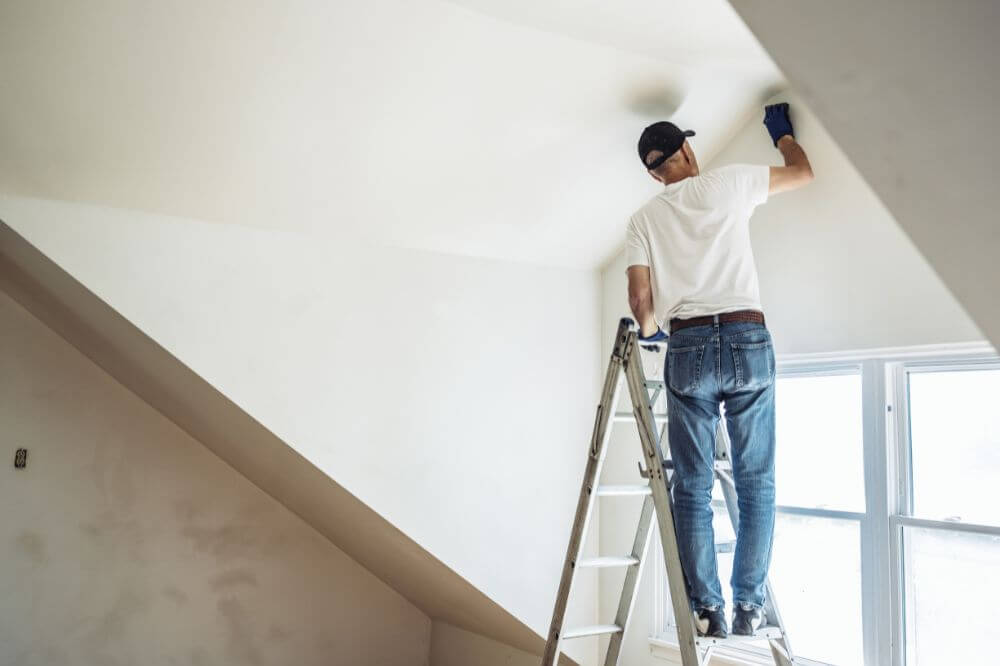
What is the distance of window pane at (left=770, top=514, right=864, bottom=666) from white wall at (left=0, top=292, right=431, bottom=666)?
2703 millimetres

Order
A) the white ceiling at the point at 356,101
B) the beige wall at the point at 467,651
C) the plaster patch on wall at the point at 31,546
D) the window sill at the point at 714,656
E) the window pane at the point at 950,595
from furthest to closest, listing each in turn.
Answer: the beige wall at the point at 467,651 → the plaster patch on wall at the point at 31,546 → the window sill at the point at 714,656 → the window pane at the point at 950,595 → the white ceiling at the point at 356,101

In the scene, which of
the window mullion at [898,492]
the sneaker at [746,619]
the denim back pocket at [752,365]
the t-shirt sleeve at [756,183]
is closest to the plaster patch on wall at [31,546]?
the sneaker at [746,619]

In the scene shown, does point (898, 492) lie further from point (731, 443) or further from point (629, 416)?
point (629, 416)

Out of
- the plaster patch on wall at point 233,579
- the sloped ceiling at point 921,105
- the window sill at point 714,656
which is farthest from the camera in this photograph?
the plaster patch on wall at point 233,579

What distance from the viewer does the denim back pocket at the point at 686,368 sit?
6.76 ft

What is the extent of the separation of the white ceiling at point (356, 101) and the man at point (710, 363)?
0.59 meters

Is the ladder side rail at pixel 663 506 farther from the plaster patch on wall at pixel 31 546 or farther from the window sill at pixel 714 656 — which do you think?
the plaster patch on wall at pixel 31 546

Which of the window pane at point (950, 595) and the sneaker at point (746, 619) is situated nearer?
the sneaker at point (746, 619)

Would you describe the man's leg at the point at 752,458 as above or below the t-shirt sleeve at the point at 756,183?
below

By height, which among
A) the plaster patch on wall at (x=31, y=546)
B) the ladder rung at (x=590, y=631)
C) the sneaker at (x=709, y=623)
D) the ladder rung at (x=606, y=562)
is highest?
the ladder rung at (x=606, y=562)

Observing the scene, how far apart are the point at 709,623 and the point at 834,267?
1.41m

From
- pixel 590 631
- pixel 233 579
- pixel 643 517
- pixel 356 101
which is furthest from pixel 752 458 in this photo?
pixel 233 579

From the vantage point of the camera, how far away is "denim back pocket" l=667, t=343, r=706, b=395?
2061 millimetres

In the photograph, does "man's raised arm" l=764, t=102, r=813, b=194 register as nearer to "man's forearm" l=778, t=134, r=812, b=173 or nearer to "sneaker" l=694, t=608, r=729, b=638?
"man's forearm" l=778, t=134, r=812, b=173
